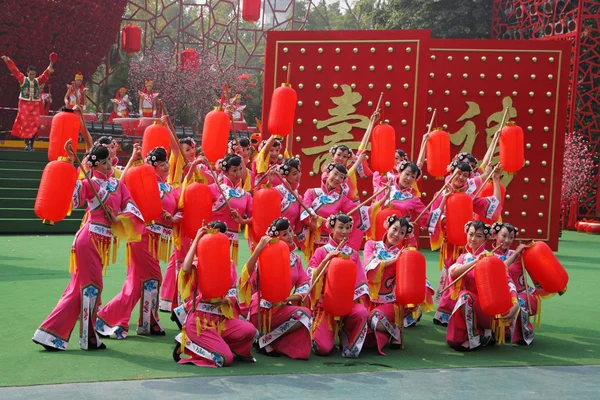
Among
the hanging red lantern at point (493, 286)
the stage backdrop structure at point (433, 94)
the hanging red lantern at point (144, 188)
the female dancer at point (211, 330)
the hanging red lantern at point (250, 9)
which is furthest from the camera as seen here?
the hanging red lantern at point (250, 9)

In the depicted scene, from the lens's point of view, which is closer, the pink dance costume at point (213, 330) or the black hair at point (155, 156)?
the pink dance costume at point (213, 330)

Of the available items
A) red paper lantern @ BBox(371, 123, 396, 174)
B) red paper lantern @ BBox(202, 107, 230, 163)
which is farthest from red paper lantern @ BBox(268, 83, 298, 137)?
red paper lantern @ BBox(371, 123, 396, 174)

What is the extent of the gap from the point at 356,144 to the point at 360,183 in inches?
16.6

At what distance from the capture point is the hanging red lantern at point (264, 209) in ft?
15.7

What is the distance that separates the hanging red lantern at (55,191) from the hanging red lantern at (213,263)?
2.29 ft

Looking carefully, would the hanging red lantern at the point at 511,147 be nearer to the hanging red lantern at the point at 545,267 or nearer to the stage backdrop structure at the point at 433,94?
the hanging red lantern at the point at 545,267

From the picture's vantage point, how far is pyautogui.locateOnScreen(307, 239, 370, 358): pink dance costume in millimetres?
4605

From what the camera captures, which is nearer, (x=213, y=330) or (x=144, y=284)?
(x=213, y=330)

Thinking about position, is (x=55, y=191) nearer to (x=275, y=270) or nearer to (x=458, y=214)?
(x=275, y=270)

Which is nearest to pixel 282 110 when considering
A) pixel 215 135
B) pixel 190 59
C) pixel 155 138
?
pixel 215 135

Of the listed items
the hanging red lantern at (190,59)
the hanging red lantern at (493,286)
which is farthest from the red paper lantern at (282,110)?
the hanging red lantern at (190,59)

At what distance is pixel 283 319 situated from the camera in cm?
454

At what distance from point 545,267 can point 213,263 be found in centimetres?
215

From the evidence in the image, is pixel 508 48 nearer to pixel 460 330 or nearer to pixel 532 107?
pixel 532 107
